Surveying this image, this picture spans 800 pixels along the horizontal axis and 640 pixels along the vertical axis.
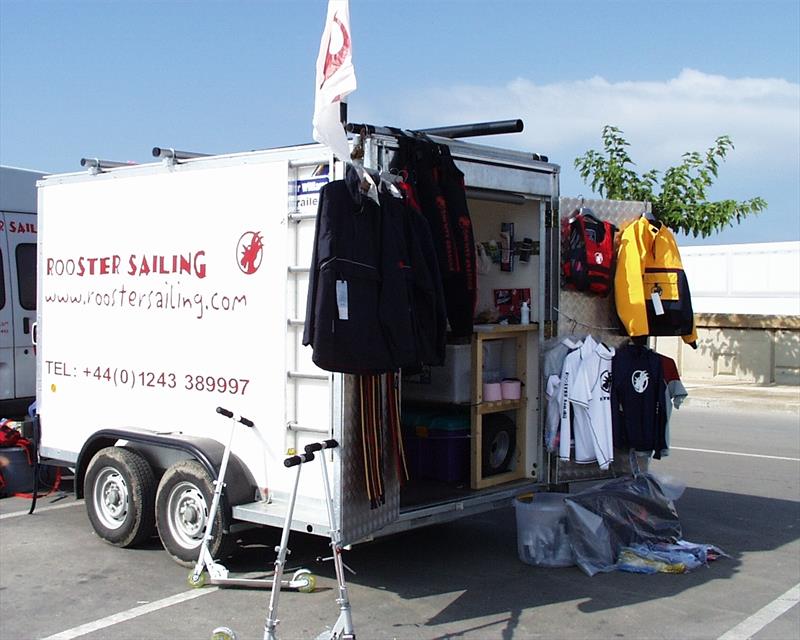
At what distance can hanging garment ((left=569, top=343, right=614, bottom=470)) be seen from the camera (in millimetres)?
7332

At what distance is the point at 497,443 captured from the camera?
7.86 meters

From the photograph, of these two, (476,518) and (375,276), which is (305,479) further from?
(476,518)

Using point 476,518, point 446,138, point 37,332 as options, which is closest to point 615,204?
point 446,138

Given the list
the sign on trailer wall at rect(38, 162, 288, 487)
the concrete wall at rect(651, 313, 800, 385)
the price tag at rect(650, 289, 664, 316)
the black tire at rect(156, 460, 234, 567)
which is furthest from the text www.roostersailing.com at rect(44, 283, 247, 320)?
the concrete wall at rect(651, 313, 800, 385)

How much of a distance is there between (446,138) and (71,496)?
5.30 meters

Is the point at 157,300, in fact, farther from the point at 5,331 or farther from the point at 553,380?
the point at 5,331

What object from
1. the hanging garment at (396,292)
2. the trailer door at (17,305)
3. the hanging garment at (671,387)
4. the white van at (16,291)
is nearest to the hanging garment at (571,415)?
the hanging garment at (671,387)

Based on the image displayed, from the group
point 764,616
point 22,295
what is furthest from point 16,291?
point 764,616

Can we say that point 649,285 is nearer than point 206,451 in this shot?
No

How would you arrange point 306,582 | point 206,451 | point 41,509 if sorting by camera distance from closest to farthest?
point 306,582 → point 206,451 → point 41,509

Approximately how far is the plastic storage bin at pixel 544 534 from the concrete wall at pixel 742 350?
1225 cm

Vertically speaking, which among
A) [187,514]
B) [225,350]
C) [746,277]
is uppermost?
[746,277]

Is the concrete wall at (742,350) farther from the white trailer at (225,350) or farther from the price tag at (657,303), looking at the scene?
the white trailer at (225,350)

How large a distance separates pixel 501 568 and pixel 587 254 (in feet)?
8.05
